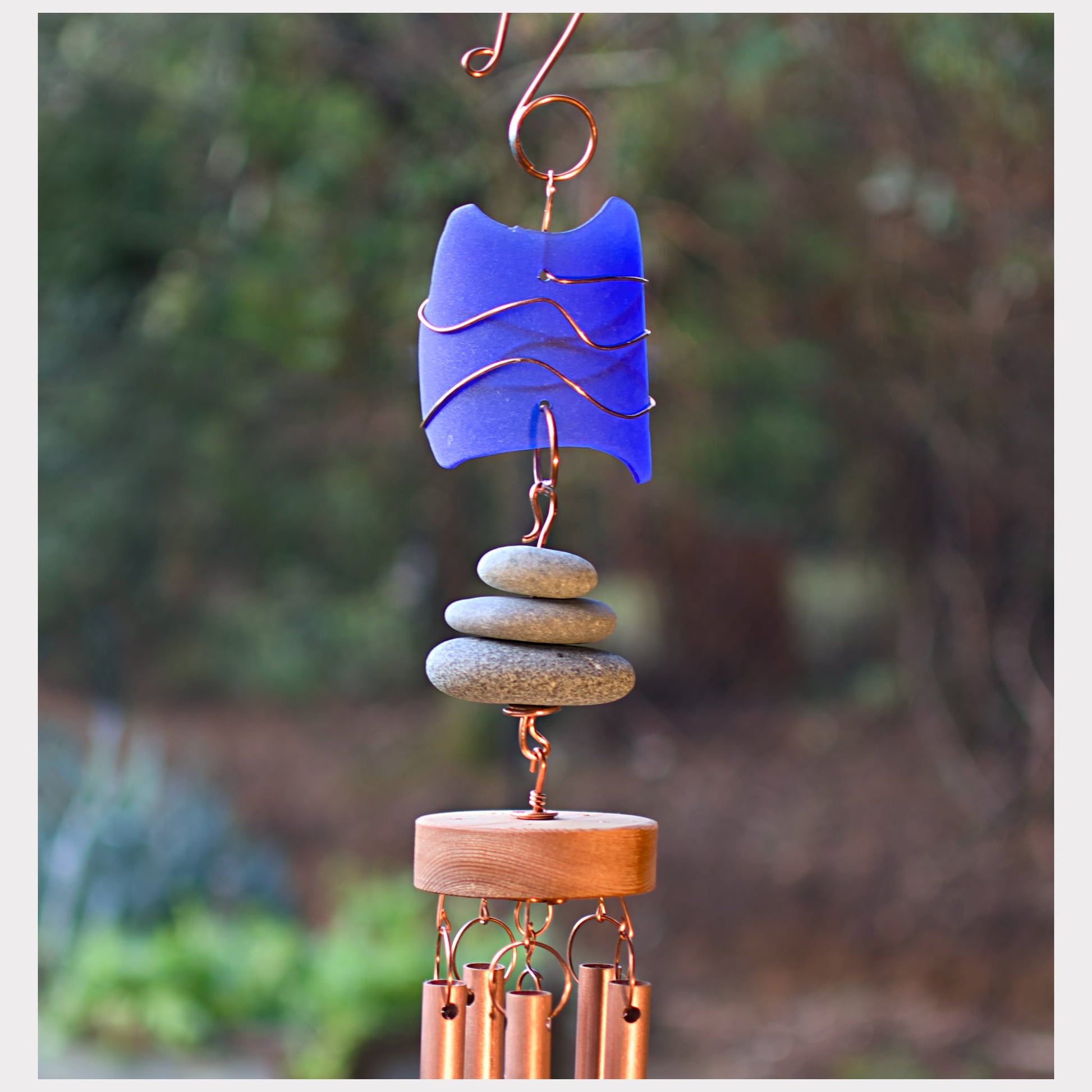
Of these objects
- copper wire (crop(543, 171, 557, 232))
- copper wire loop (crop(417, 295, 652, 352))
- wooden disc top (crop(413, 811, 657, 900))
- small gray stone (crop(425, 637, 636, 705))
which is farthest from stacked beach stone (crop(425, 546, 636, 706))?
copper wire (crop(543, 171, 557, 232))

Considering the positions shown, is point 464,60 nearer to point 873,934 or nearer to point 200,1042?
point 200,1042

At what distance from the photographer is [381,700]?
548cm

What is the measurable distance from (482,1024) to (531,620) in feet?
1.43

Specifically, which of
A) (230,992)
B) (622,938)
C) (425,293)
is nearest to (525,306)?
(622,938)

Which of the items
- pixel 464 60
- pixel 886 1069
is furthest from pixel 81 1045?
pixel 464 60

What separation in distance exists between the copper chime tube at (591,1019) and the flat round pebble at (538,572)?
0.42 m

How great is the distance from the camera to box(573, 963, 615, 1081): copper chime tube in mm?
1348

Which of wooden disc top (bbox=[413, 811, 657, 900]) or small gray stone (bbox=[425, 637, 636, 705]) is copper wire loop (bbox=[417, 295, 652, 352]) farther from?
wooden disc top (bbox=[413, 811, 657, 900])

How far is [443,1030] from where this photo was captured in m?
1.28

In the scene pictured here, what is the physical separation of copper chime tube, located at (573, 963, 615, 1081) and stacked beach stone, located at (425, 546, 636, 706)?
0.30m

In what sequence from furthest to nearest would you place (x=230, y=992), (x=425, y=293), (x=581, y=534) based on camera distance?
(x=581, y=534) < (x=425, y=293) < (x=230, y=992)

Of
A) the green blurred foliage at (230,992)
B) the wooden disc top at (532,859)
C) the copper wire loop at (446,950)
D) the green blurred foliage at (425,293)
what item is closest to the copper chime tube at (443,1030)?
the copper wire loop at (446,950)

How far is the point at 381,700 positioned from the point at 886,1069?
2.58m

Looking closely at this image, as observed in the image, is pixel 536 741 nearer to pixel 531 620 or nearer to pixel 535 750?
pixel 535 750
